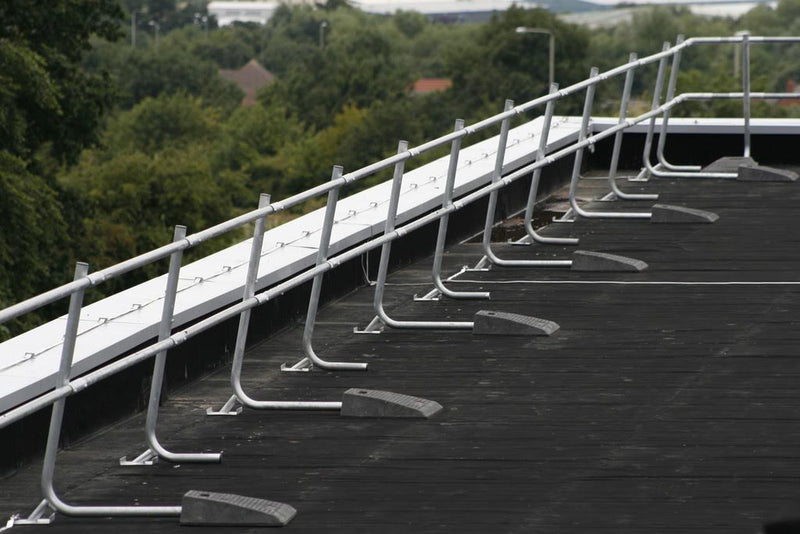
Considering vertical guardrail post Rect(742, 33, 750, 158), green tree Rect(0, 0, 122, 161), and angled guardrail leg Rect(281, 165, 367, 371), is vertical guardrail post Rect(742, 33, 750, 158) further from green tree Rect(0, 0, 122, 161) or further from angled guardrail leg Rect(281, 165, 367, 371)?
green tree Rect(0, 0, 122, 161)

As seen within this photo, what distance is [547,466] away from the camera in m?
5.48

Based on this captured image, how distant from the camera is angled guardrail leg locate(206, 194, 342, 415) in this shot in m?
6.12

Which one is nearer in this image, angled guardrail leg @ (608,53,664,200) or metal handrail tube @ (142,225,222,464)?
metal handrail tube @ (142,225,222,464)

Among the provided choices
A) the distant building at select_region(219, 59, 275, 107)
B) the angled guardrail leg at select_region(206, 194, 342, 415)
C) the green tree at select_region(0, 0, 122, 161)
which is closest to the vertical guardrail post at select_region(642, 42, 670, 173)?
the angled guardrail leg at select_region(206, 194, 342, 415)

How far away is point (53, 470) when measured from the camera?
199 inches

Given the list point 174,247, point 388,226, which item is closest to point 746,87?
point 388,226

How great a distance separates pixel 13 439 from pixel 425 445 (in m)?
1.45

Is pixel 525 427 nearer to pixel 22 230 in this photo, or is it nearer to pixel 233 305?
pixel 233 305

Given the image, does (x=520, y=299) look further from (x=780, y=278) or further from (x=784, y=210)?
(x=784, y=210)

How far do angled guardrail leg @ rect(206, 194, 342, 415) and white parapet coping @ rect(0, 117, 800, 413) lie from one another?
0.37 metres

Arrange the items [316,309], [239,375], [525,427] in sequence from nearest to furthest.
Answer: [525,427] < [239,375] < [316,309]

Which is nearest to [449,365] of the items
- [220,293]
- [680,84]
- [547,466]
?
[220,293]

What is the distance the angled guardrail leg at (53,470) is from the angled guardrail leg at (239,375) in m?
1.17

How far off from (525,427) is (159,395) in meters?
1.37
